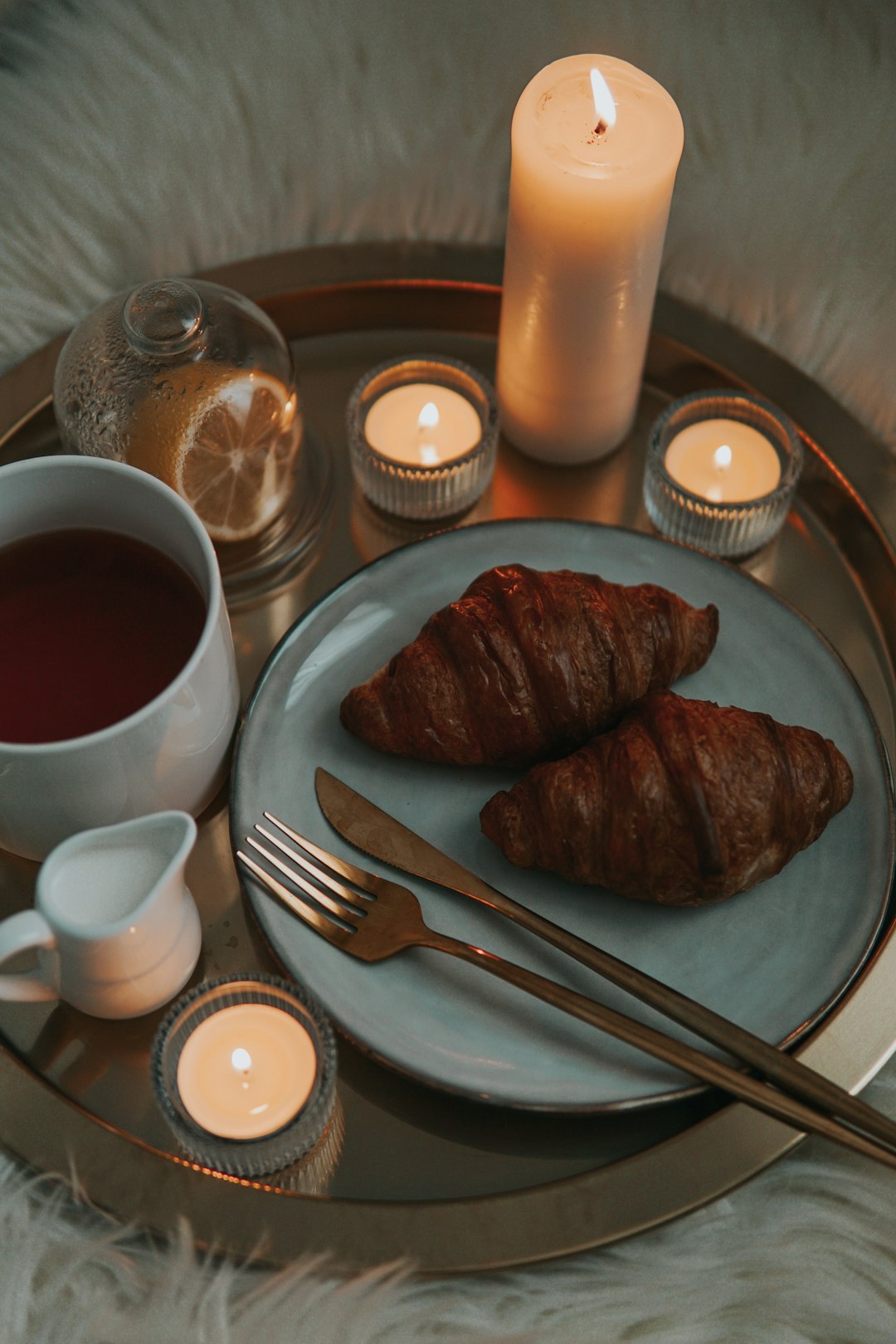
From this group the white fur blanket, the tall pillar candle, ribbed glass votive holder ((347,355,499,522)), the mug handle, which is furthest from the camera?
the white fur blanket

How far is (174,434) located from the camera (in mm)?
994

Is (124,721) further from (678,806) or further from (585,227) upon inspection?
(585,227)

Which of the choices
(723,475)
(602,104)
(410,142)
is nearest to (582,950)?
(723,475)

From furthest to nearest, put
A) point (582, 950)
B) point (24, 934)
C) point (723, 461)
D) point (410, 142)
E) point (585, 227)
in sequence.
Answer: point (410, 142)
point (723, 461)
point (585, 227)
point (582, 950)
point (24, 934)

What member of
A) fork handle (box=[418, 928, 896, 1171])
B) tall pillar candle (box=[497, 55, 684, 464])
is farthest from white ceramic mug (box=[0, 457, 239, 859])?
tall pillar candle (box=[497, 55, 684, 464])

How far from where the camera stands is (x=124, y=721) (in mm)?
763

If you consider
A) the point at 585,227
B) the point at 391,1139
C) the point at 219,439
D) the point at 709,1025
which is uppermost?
the point at 585,227

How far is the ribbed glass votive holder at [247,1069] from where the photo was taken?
78cm

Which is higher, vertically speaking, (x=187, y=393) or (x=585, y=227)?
(x=585, y=227)

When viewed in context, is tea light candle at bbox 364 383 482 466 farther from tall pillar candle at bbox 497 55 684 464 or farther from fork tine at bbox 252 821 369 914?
fork tine at bbox 252 821 369 914

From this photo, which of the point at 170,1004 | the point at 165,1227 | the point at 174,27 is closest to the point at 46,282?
the point at 174,27

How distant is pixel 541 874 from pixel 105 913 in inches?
11.8

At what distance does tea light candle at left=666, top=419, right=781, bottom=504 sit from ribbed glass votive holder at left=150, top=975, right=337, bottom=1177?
0.53 meters

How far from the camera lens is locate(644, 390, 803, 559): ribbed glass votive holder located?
1.05m
